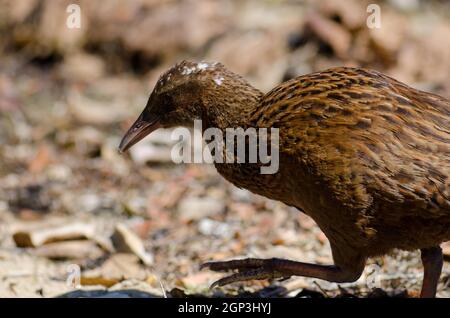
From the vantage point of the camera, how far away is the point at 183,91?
555cm

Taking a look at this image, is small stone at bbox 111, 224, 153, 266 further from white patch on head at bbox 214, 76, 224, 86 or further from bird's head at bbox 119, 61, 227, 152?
white patch on head at bbox 214, 76, 224, 86

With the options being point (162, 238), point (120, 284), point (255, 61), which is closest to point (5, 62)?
point (255, 61)

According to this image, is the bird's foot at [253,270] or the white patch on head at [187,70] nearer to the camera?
the bird's foot at [253,270]

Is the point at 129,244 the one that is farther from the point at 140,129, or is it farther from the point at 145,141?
the point at 145,141

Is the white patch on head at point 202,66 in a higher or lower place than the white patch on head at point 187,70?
higher

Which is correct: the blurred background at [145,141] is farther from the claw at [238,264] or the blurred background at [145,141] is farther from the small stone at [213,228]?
the claw at [238,264]

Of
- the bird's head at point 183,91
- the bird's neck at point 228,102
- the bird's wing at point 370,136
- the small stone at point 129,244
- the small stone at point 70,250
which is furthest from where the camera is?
the small stone at point 70,250

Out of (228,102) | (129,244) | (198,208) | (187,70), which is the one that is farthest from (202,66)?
(198,208)

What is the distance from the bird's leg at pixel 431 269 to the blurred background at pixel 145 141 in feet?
1.08

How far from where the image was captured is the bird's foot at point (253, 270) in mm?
5195

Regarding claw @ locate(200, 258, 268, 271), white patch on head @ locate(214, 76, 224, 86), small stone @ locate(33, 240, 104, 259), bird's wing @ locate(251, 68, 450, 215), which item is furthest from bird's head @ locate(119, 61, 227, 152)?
small stone @ locate(33, 240, 104, 259)

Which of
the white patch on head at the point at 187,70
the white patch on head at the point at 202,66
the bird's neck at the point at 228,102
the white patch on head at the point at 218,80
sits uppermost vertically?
the white patch on head at the point at 202,66

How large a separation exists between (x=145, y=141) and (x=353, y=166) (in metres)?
4.25

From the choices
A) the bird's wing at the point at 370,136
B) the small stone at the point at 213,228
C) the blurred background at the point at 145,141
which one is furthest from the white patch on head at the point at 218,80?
the small stone at the point at 213,228
